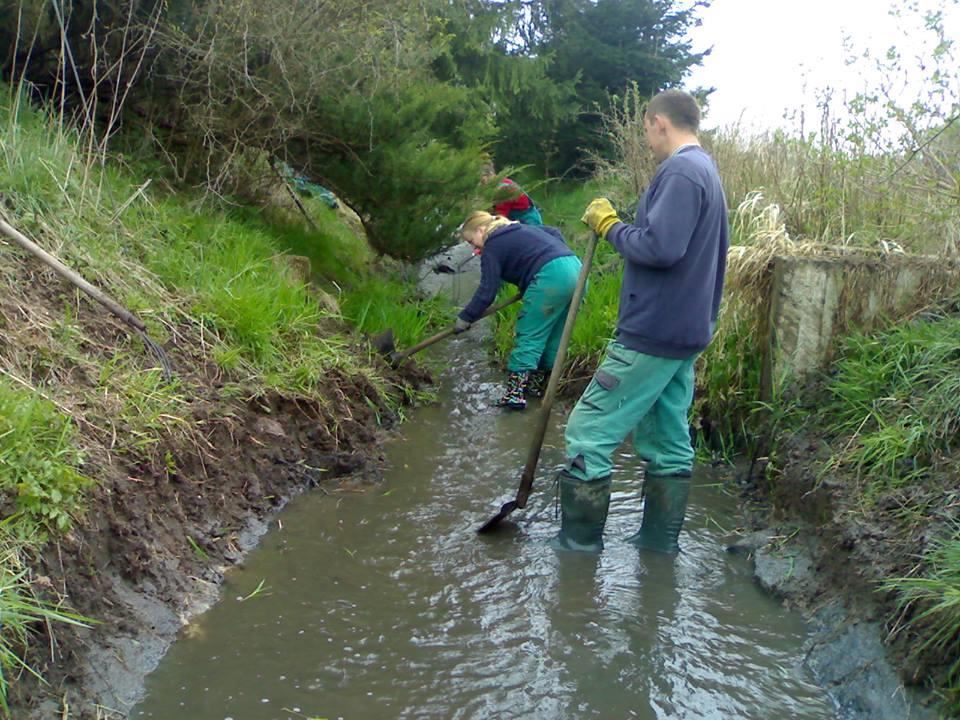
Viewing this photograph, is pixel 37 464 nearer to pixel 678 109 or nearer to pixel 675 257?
pixel 675 257

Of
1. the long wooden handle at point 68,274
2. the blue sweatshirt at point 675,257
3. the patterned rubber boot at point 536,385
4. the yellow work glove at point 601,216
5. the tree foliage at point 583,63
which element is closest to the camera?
the blue sweatshirt at point 675,257

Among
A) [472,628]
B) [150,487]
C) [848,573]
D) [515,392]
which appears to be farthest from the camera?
[515,392]

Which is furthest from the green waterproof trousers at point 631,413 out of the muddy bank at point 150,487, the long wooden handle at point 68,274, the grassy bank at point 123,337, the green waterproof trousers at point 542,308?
the green waterproof trousers at point 542,308

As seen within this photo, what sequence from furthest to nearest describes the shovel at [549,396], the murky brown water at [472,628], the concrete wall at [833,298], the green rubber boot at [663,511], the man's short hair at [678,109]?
Result: the concrete wall at [833,298]
the shovel at [549,396]
the green rubber boot at [663,511]
the man's short hair at [678,109]
the murky brown water at [472,628]

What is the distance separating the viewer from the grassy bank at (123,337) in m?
3.27

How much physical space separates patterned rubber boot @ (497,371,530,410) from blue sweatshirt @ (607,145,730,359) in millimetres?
2912

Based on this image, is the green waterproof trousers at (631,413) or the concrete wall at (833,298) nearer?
the green waterproof trousers at (631,413)

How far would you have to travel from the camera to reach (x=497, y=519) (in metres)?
4.65

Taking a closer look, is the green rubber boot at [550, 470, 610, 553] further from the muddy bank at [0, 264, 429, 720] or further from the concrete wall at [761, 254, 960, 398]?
the concrete wall at [761, 254, 960, 398]

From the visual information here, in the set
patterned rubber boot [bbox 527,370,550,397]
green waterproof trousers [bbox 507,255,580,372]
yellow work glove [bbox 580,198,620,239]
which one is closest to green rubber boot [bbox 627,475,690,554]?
yellow work glove [bbox 580,198,620,239]

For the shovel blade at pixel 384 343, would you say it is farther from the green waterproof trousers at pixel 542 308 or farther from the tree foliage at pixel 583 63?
the tree foliage at pixel 583 63

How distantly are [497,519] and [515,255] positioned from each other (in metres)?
3.16

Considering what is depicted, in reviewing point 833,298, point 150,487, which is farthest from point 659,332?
point 150,487

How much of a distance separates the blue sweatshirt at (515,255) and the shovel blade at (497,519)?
2.77 meters
